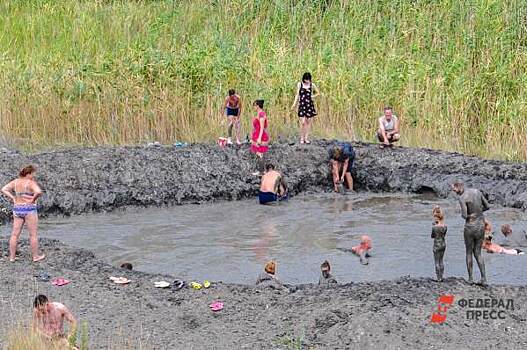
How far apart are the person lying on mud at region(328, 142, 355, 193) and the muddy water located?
0.30m

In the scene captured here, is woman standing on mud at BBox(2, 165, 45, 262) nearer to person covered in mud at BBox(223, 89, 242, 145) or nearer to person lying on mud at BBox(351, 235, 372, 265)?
person lying on mud at BBox(351, 235, 372, 265)

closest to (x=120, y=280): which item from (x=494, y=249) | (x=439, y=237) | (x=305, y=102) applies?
(x=439, y=237)

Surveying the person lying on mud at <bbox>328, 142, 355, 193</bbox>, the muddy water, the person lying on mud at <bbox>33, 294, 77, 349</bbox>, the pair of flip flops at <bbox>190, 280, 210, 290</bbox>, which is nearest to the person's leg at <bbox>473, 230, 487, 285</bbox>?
the muddy water

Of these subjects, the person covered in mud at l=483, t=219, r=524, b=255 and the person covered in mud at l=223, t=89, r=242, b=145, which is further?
the person covered in mud at l=223, t=89, r=242, b=145

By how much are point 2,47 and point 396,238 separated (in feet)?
36.1

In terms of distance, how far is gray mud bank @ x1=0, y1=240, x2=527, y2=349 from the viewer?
32.7 ft

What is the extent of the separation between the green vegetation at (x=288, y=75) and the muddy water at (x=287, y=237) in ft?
8.41

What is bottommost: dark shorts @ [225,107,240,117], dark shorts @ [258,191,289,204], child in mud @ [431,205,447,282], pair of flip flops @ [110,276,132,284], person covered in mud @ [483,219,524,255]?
pair of flip flops @ [110,276,132,284]

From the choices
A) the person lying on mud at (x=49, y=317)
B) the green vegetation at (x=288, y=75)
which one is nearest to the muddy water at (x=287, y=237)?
the green vegetation at (x=288, y=75)

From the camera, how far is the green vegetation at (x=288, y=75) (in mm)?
19094

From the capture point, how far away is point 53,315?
384 inches

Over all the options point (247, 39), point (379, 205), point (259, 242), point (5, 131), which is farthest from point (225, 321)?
point (247, 39)

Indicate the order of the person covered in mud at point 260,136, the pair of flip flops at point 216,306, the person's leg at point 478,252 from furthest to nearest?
the person covered in mud at point 260,136 < the person's leg at point 478,252 < the pair of flip flops at point 216,306

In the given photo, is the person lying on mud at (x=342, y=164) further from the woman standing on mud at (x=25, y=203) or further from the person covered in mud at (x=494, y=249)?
the woman standing on mud at (x=25, y=203)
